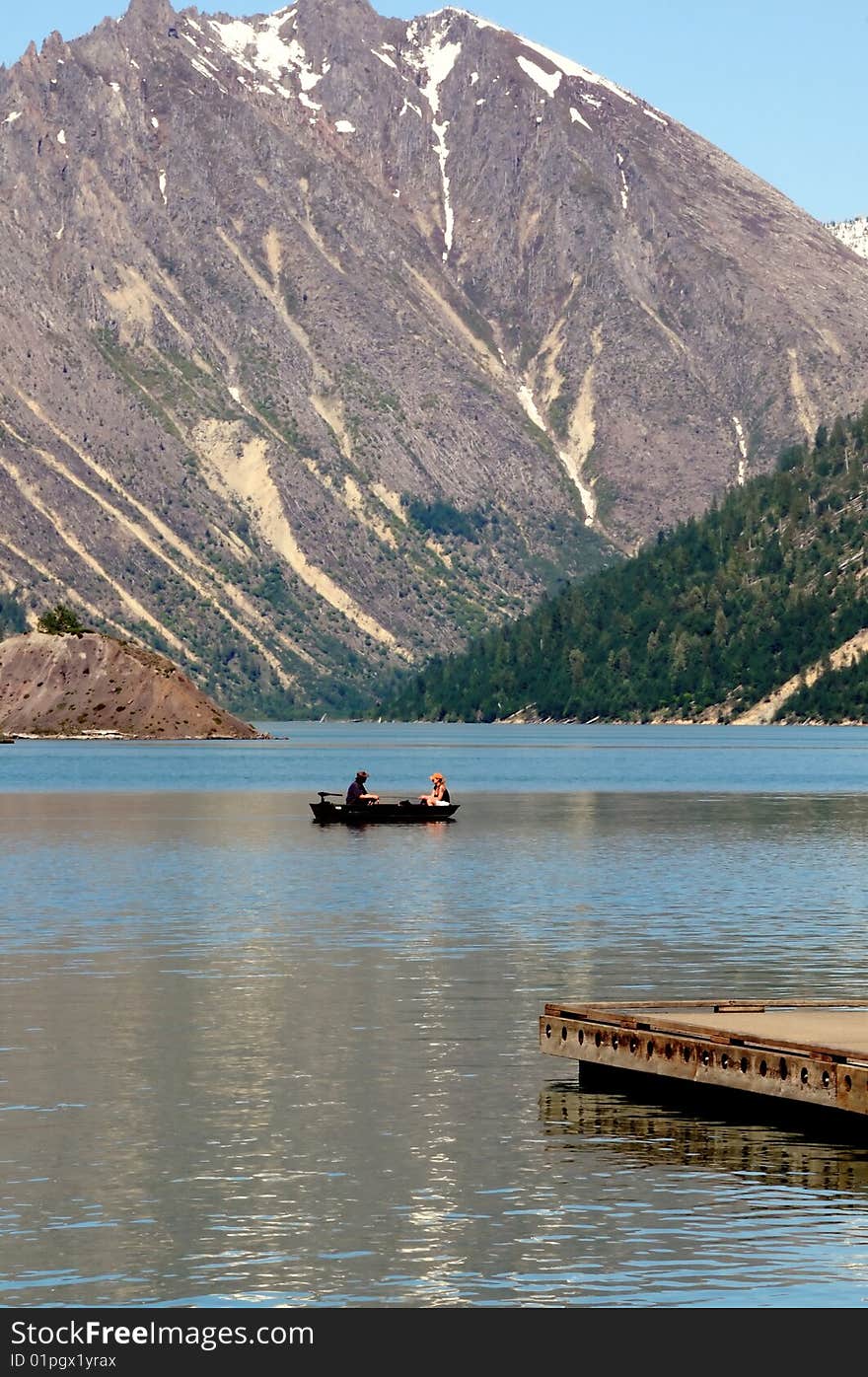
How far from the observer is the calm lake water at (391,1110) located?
31984 millimetres

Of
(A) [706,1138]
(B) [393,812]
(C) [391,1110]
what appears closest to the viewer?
(A) [706,1138]

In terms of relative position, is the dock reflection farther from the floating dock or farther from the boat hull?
the boat hull

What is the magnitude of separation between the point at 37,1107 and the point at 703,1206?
1333 centimetres

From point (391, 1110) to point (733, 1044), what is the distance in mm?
6032

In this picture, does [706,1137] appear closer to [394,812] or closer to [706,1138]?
[706,1138]

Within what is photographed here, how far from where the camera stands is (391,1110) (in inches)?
1711

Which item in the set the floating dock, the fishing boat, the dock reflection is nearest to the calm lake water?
the dock reflection

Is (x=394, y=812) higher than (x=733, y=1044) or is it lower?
higher

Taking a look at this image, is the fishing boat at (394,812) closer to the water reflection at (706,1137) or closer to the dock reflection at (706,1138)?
the water reflection at (706,1137)

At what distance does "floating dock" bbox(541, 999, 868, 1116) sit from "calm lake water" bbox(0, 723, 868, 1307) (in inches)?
29.7

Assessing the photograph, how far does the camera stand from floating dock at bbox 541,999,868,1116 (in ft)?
133

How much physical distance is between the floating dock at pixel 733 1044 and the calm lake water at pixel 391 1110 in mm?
756

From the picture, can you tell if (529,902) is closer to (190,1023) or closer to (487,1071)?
(190,1023)

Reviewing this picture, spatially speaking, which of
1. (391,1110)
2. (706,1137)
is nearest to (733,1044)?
(706,1137)
